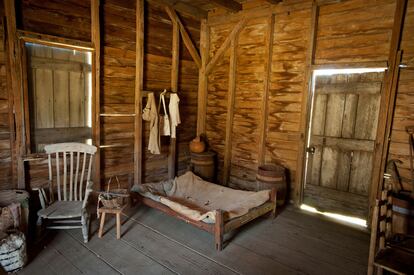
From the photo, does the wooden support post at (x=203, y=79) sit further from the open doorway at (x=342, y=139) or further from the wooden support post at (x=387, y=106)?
the wooden support post at (x=387, y=106)

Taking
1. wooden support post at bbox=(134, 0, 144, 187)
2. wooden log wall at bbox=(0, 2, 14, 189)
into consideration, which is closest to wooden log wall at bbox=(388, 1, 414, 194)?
wooden support post at bbox=(134, 0, 144, 187)

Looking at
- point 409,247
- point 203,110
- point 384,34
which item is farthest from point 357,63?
point 203,110

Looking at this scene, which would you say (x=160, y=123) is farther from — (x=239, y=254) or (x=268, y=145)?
(x=239, y=254)

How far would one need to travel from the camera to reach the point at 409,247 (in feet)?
7.34

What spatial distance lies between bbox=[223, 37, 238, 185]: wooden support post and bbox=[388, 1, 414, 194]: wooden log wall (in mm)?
2458

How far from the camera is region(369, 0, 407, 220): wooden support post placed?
3.34 meters

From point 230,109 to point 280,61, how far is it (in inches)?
46.8

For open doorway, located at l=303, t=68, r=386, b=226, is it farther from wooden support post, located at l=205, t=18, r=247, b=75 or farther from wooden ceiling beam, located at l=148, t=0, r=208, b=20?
wooden ceiling beam, located at l=148, t=0, r=208, b=20

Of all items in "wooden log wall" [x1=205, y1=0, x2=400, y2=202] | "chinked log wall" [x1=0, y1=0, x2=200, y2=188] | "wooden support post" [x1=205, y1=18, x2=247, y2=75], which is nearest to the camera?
"chinked log wall" [x1=0, y1=0, x2=200, y2=188]

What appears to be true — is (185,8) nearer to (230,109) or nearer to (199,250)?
(230,109)

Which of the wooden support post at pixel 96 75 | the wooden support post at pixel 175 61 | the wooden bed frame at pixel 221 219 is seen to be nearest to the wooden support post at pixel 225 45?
the wooden support post at pixel 175 61

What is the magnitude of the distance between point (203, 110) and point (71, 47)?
100 inches

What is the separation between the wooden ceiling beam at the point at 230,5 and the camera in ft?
13.9

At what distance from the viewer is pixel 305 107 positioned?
13.6 ft
